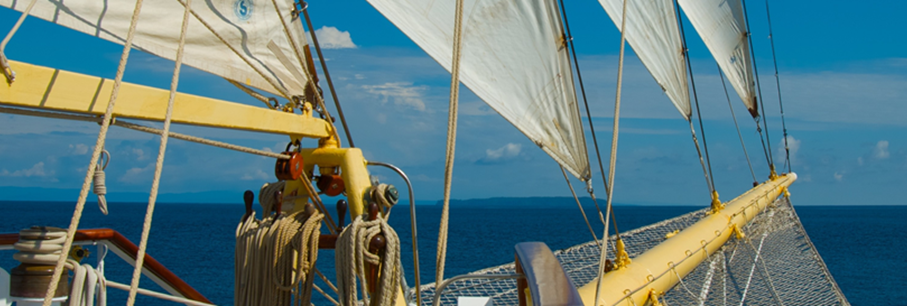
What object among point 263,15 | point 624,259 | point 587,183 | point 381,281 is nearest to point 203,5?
point 263,15

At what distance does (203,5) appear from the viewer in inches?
127

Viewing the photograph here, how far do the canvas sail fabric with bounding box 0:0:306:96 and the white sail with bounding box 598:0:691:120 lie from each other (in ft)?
13.4

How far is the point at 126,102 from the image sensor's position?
8.11 ft

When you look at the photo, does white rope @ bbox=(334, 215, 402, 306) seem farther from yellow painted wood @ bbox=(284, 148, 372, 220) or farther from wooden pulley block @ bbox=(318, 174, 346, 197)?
wooden pulley block @ bbox=(318, 174, 346, 197)

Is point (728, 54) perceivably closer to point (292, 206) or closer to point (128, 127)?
point (292, 206)

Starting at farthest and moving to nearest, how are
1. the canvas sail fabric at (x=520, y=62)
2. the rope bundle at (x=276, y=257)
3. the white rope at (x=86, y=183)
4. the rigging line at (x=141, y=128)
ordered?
the canvas sail fabric at (x=520, y=62) < the rope bundle at (x=276, y=257) < the rigging line at (x=141, y=128) < the white rope at (x=86, y=183)

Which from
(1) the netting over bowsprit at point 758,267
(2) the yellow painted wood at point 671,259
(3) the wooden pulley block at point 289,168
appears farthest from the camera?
(1) the netting over bowsprit at point 758,267

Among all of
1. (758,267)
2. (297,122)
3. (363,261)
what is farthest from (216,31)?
(758,267)

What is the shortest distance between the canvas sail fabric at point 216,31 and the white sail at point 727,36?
23.3ft

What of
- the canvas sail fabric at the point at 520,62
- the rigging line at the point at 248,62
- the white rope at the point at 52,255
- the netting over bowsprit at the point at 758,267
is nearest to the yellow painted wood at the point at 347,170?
the rigging line at the point at 248,62

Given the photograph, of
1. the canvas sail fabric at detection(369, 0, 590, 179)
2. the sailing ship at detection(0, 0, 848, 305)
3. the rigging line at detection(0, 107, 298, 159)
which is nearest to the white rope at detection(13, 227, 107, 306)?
the sailing ship at detection(0, 0, 848, 305)

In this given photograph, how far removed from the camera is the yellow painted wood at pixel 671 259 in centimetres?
462

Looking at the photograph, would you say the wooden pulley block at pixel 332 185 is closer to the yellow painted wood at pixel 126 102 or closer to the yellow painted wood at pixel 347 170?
the yellow painted wood at pixel 347 170

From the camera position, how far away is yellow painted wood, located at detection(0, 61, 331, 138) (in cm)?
219
